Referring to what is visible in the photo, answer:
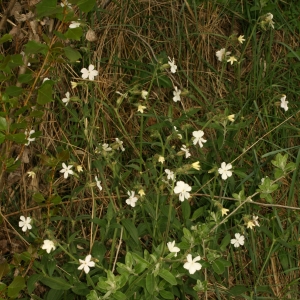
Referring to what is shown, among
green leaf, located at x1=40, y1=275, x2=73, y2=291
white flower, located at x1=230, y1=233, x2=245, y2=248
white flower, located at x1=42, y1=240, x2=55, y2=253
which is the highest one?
white flower, located at x1=42, y1=240, x2=55, y2=253

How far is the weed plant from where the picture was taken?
1863 millimetres

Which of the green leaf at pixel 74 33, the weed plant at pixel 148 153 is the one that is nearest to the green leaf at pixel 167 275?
the weed plant at pixel 148 153

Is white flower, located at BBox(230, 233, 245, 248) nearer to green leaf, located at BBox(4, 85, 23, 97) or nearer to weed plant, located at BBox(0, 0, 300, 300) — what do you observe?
weed plant, located at BBox(0, 0, 300, 300)

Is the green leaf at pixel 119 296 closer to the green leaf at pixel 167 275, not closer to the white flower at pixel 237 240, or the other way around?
the green leaf at pixel 167 275

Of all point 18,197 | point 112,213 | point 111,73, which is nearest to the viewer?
point 112,213

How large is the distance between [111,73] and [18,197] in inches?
26.7

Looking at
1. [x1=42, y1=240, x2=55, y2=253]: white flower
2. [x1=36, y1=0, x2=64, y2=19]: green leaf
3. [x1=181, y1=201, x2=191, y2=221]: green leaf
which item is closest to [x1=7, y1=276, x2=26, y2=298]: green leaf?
[x1=42, y1=240, x2=55, y2=253]: white flower

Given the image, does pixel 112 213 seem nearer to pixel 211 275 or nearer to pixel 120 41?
pixel 211 275

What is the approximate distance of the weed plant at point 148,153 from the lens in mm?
1863

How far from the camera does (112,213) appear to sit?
79.2 inches

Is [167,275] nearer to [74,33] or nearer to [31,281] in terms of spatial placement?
[31,281]

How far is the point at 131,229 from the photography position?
201 cm

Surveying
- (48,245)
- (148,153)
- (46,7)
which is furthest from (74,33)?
(148,153)

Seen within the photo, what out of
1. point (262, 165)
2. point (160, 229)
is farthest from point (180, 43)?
point (160, 229)
